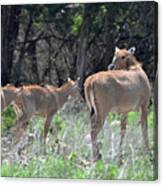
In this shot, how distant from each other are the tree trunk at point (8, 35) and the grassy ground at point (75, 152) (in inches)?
8.9

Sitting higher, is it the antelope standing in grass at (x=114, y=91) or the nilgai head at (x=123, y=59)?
the nilgai head at (x=123, y=59)

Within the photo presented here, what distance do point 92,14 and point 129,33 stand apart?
235 millimetres

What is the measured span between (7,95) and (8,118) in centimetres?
13

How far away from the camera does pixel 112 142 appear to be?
4676 mm

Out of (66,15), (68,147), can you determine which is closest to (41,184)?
(68,147)

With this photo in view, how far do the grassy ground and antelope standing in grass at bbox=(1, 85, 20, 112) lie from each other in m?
0.05

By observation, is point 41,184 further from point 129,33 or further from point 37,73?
point 129,33

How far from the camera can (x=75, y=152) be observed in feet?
15.4

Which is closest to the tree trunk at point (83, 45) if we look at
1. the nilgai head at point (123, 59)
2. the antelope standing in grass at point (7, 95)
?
the nilgai head at point (123, 59)

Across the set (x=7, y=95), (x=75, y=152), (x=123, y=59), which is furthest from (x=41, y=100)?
(x=123, y=59)

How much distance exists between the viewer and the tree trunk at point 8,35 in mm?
4809

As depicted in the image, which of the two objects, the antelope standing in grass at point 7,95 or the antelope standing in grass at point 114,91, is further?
the antelope standing in grass at point 7,95

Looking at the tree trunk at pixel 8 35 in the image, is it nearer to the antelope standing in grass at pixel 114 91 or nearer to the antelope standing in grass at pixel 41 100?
the antelope standing in grass at pixel 41 100

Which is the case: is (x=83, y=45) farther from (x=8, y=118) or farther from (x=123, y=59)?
(x=8, y=118)
